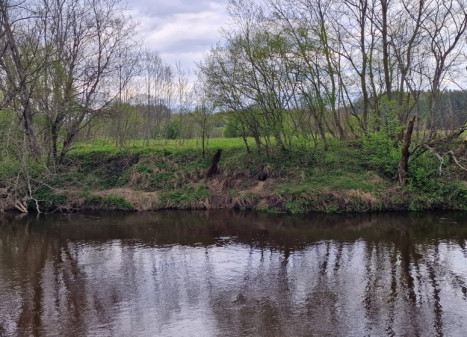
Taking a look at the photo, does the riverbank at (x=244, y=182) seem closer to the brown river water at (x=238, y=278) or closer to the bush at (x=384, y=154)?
the bush at (x=384, y=154)

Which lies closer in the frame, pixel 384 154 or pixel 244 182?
pixel 384 154

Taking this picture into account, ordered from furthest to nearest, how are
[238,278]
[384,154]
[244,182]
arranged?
1. [244,182]
2. [384,154]
3. [238,278]

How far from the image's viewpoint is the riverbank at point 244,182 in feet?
68.9

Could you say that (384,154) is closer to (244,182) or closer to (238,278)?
(244,182)

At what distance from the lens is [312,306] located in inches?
368

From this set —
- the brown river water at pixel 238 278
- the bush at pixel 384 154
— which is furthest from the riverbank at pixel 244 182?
the brown river water at pixel 238 278

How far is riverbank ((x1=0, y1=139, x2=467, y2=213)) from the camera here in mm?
21016

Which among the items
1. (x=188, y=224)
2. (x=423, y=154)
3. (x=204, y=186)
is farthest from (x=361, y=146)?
(x=188, y=224)

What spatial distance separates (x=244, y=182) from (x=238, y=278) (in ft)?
42.6

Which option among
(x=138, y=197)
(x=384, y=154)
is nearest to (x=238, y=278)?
(x=138, y=197)

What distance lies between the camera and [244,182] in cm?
2425

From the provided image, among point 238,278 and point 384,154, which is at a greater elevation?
point 384,154

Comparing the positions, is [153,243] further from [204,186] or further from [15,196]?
[15,196]

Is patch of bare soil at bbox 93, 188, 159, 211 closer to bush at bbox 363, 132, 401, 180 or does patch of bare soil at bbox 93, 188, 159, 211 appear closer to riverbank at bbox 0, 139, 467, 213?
riverbank at bbox 0, 139, 467, 213
